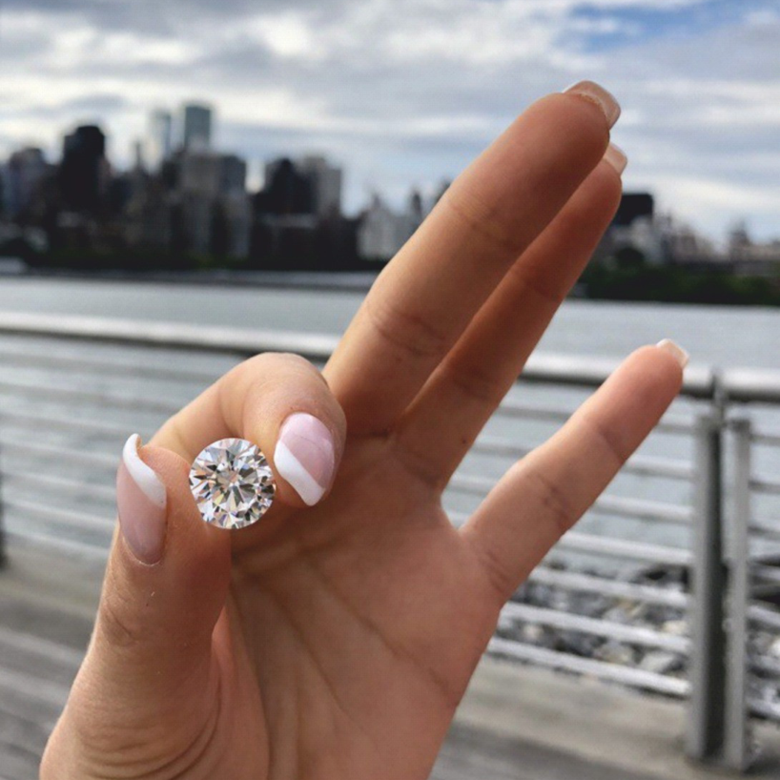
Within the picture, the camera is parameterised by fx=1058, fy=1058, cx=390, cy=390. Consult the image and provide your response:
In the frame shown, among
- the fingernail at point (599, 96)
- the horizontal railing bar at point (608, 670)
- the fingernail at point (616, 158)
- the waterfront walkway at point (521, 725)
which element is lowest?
the waterfront walkway at point (521, 725)

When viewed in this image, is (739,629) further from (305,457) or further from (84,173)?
(84,173)

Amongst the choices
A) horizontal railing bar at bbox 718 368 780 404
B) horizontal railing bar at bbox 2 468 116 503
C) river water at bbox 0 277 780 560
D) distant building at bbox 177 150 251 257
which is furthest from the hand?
distant building at bbox 177 150 251 257

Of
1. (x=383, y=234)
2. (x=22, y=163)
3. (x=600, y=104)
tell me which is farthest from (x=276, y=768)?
(x=22, y=163)

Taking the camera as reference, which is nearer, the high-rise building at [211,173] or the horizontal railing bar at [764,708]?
the horizontal railing bar at [764,708]

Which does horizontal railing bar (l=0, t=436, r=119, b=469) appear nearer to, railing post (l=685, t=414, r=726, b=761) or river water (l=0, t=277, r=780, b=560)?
river water (l=0, t=277, r=780, b=560)

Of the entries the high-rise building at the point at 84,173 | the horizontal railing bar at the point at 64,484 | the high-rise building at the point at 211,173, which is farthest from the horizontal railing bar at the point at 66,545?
the high-rise building at the point at 84,173

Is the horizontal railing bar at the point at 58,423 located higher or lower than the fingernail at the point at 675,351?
lower

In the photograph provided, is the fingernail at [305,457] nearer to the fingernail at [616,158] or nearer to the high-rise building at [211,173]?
the fingernail at [616,158]
